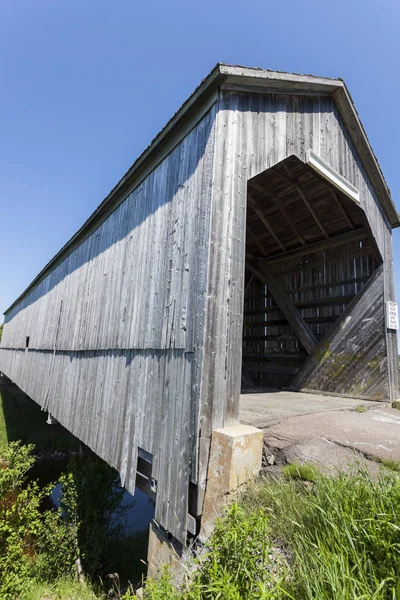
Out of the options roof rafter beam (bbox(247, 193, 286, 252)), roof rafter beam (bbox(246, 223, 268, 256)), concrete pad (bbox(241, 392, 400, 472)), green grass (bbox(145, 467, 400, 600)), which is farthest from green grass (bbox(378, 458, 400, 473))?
roof rafter beam (bbox(246, 223, 268, 256))

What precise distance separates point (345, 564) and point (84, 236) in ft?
28.4

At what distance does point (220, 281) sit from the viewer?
3.28m

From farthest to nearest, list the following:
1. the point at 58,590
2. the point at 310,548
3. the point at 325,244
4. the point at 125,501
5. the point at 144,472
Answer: the point at 125,501 < the point at 58,590 < the point at 325,244 < the point at 144,472 < the point at 310,548

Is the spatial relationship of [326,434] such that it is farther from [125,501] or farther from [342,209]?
[125,501]

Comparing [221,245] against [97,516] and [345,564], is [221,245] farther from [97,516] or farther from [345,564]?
[97,516]

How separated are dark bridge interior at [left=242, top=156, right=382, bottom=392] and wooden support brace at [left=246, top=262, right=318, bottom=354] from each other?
2 centimetres

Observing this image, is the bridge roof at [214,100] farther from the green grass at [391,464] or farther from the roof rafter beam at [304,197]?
the green grass at [391,464]

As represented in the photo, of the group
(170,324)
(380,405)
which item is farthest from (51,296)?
(380,405)

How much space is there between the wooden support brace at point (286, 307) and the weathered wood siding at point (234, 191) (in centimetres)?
374

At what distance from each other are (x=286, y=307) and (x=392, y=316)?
8.52 feet

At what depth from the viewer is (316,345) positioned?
6906 millimetres

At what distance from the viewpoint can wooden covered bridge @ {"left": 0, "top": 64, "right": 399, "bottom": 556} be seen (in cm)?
327

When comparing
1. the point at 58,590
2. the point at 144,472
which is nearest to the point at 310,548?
the point at 144,472

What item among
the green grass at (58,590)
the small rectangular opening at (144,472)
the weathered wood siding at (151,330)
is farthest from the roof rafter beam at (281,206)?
the green grass at (58,590)
